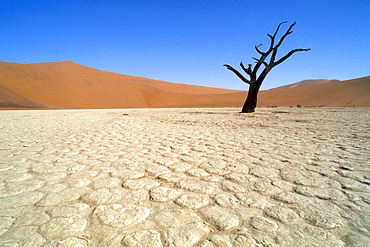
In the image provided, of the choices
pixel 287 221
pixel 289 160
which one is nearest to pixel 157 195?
pixel 287 221

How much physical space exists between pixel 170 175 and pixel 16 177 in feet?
5.48

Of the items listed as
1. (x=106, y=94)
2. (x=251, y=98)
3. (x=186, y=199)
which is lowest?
(x=186, y=199)

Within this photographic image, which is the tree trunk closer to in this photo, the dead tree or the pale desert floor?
the dead tree

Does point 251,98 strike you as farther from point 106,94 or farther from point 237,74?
point 106,94

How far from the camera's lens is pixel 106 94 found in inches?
1361

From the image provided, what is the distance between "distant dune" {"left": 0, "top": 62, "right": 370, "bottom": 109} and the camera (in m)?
25.4

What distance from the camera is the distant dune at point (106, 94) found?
25388 mm

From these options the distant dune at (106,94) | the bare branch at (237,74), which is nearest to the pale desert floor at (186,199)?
the bare branch at (237,74)

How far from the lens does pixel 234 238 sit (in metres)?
1.16

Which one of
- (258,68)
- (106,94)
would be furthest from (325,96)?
(106,94)

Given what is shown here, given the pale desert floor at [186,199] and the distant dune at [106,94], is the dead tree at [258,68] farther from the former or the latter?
the distant dune at [106,94]

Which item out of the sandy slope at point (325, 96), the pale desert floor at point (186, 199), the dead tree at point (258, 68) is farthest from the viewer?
the sandy slope at point (325, 96)

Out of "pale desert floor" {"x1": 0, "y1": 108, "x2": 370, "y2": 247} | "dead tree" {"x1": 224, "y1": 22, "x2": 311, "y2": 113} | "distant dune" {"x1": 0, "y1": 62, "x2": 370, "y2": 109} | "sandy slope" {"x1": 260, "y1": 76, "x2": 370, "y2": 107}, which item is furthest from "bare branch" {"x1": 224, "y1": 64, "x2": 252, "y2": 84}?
"distant dune" {"x1": 0, "y1": 62, "x2": 370, "y2": 109}

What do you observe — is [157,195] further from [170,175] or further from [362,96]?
[362,96]
